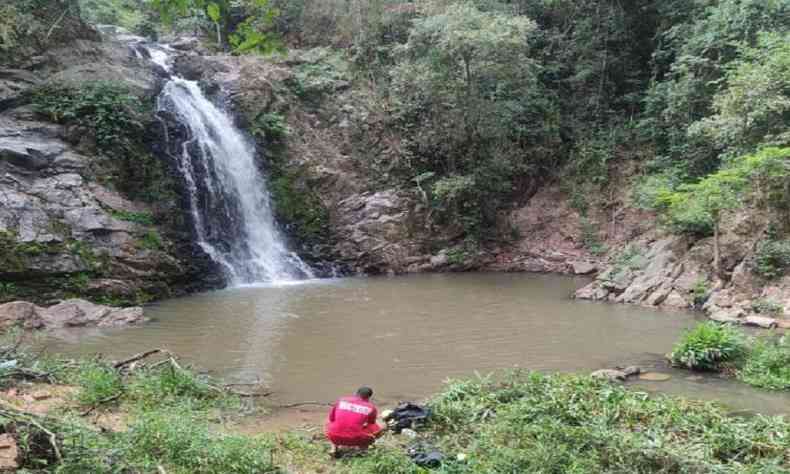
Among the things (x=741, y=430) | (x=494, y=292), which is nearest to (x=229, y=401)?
(x=741, y=430)

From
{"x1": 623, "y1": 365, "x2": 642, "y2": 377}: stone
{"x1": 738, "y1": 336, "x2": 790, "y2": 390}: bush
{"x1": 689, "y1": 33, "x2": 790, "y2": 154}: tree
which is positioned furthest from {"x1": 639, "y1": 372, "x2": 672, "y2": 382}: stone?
{"x1": 689, "y1": 33, "x2": 790, "y2": 154}: tree

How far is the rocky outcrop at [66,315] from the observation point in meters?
10.8

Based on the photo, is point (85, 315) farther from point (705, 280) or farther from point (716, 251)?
point (716, 251)

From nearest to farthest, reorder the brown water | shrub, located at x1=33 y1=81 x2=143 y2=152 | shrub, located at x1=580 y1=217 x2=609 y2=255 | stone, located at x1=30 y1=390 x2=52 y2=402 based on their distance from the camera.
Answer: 1. stone, located at x1=30 y1=390 x2=52 y2=402
2. the brown water
3. shrub, located at x1=33 y1=81 x2=143 y2=152
4. shrub, located at x1=580 y1=217 x2=609 y2=255

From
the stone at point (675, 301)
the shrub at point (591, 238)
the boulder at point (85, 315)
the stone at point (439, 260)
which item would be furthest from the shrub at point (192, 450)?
the shrub at point (591, 238)

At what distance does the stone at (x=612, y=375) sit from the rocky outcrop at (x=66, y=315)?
8.72 metres

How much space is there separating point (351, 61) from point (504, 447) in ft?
67.0

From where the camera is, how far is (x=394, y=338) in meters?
10.8

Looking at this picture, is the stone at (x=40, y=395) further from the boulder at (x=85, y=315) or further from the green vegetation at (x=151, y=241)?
the green vegetation at (x=151, y=241)

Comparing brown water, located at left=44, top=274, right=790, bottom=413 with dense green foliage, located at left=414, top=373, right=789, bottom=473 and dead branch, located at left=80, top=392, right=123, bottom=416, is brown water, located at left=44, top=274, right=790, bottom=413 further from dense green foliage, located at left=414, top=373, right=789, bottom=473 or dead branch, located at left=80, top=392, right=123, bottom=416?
dead branch, located at left=80, top=392, right=123, bottom=416

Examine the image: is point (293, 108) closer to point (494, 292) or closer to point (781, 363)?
point (494, 292)

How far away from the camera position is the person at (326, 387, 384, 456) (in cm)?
553

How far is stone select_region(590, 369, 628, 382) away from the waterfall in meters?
11.2

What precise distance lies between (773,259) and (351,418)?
10450 millimetres
